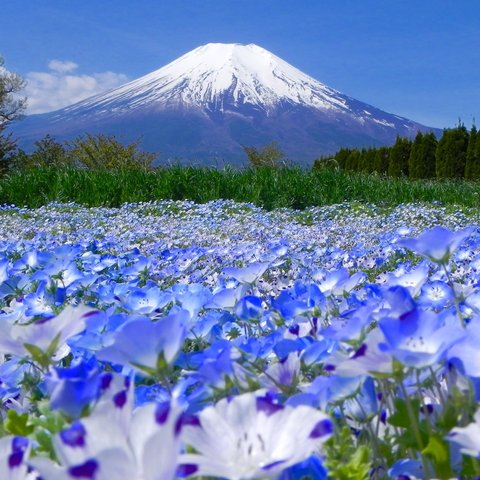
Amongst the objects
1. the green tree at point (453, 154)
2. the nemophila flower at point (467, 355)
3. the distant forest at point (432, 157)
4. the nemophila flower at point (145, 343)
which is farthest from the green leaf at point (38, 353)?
the green tree at point (453, 154)

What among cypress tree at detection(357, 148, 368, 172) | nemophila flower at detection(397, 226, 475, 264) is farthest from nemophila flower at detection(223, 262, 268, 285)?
cypress tree at detection(357, 148, 368, 172)

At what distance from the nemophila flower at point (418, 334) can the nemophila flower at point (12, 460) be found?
38 centimetres

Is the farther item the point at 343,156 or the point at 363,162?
the point at 343,156

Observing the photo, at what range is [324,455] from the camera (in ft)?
2.84

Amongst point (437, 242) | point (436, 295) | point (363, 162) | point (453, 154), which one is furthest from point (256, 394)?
point (363, 162)

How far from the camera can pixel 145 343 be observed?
821 mm

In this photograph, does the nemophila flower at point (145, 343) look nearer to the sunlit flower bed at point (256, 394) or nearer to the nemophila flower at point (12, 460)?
the sunlit flower bed at point (256, 394)

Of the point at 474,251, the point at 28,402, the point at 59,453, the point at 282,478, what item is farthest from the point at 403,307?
the point at 474,251

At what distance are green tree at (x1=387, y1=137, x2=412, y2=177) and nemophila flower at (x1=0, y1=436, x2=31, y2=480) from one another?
28774mm

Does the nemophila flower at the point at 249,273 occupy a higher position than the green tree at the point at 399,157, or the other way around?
the green tree at the point at 399,157

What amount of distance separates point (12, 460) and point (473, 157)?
2422 centimetres

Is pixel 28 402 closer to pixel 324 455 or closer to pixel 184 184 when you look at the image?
pixel 324 455

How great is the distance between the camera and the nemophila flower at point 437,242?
1224mm

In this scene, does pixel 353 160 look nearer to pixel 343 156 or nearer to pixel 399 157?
pixel 343 156
